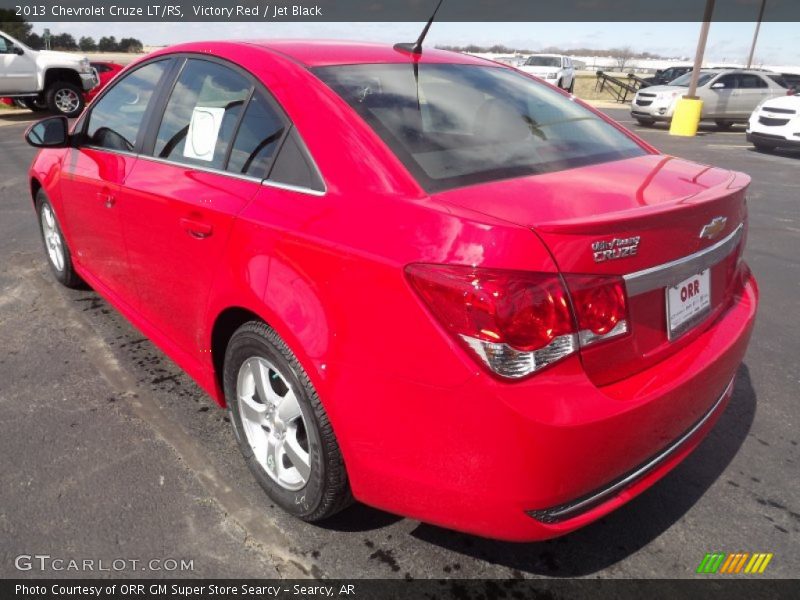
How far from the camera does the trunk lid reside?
64.6 inches

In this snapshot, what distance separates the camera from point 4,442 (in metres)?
2.72

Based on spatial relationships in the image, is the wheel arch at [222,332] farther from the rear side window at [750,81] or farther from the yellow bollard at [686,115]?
the rear side window at [750,81]

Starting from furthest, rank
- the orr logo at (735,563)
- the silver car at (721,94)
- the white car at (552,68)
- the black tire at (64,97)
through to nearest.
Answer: the white car at (552,68), the silver car at (721,94), the black tire at (64,97), the orr logo at (735,563)

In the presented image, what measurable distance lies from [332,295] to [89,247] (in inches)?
93.5

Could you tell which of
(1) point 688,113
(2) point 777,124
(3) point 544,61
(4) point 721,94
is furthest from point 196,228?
(3) point 544,61

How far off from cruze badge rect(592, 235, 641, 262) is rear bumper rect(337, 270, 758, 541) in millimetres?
285

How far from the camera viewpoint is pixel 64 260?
421cm

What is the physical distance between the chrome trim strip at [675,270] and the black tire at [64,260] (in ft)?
12.0

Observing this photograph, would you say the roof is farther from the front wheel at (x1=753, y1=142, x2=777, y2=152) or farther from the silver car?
the silver car

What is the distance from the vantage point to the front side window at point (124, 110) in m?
3.01

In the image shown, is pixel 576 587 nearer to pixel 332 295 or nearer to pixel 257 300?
pixel 332 295

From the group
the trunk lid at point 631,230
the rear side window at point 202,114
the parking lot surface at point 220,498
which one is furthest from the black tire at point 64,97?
the trunk lid at point 631,230

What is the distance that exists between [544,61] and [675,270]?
87.4ft

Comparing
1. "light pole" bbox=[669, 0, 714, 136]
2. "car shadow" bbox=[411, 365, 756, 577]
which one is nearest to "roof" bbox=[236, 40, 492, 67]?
"car shadow" bbox=[411, 365, 756, 577]
